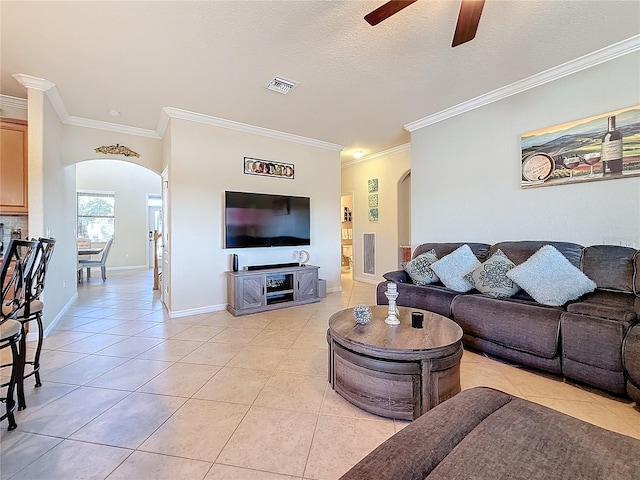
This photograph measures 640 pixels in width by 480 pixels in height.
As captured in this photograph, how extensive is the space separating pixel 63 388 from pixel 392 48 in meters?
3.71

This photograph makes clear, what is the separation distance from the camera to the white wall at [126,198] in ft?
26.5

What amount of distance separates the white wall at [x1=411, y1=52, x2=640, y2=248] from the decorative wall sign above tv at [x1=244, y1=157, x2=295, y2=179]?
6.54 feet

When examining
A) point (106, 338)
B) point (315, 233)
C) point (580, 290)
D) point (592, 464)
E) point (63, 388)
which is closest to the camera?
point (592, 464)

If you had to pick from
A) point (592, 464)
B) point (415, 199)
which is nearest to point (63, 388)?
point (592, 464)

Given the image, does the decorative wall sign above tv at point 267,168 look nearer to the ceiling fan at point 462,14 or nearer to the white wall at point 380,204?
the white wall at point 380,204

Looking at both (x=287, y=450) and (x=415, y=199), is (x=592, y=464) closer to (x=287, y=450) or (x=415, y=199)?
(x=287, y=450)

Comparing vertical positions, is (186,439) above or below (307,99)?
below

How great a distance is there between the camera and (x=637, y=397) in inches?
68.4

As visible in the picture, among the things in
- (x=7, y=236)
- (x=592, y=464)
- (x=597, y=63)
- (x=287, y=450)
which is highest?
→ (x=597, y=63)

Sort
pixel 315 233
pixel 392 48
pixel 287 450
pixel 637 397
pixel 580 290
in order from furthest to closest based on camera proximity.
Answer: pixel 315 233 < pixel 392 48 < pixel 580 290 < pixel 637 397 < pixel 287 450

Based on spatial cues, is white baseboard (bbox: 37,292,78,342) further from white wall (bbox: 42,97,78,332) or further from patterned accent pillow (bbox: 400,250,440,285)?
patterned accent pillow (bbox: 400,250,440,285)

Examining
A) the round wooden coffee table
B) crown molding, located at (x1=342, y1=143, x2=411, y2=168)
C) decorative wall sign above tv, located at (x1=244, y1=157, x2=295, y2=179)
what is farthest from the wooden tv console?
crown molding, located at (x1=342, y1=143, x2=411, y2=168)

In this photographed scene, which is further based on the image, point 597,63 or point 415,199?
point 415,199

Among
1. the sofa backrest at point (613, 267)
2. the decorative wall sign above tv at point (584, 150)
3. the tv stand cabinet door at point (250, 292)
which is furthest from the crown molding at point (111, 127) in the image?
the sofa backrest at point (613, 267)
